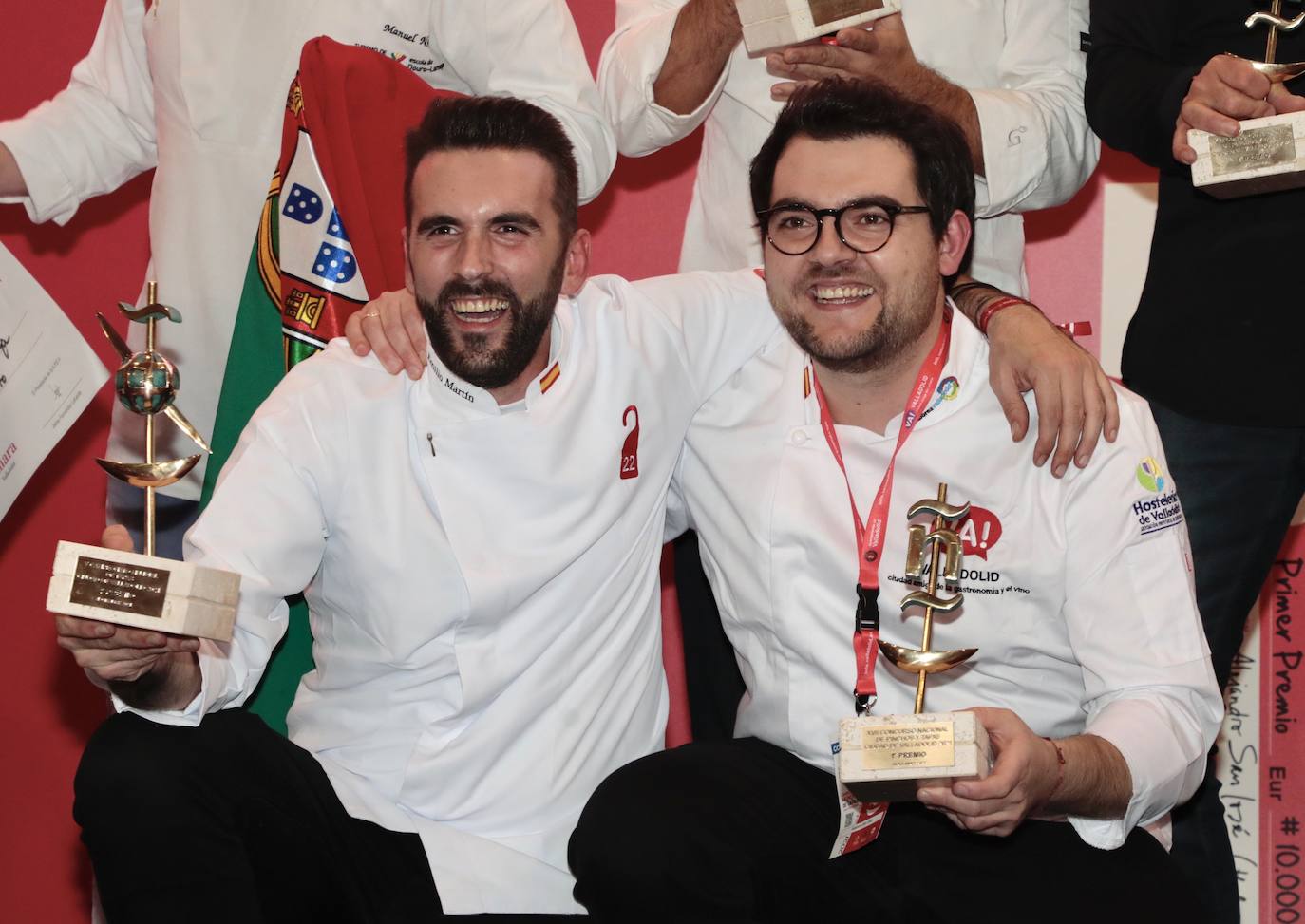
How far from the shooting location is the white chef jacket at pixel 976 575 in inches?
82.2

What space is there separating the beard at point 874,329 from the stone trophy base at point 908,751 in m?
0.65

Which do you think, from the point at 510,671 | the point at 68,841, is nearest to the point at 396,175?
the point at 510,671

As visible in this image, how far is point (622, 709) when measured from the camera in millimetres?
2289

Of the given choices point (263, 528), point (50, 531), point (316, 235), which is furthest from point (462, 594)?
point (50, 531)

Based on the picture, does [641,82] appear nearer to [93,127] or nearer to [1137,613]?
[93,127]

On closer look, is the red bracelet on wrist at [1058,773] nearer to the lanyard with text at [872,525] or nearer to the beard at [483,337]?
the lanyard with text at [872,525]

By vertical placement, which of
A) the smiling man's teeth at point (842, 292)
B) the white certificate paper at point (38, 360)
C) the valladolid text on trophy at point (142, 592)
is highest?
the smiling man's teeth at point (842, 292)

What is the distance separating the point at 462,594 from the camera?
2195 millimetres

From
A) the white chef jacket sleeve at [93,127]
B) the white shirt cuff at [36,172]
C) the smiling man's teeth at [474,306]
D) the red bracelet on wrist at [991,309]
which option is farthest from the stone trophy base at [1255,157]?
the white shirt cuff at [36,172]

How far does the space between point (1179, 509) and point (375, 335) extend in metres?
1.16

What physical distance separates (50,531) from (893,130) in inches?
88.5

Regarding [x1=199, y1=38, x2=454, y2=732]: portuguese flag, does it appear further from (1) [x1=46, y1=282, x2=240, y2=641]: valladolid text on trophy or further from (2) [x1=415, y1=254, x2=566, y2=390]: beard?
(1) [x1=46, y1=282, x2=240, y2=641]: valladolid text on trophy

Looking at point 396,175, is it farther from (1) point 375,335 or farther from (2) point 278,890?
(2) point 278,890

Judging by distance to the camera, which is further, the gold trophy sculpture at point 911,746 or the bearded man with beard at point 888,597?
the bearded man with beard at point 888,597
